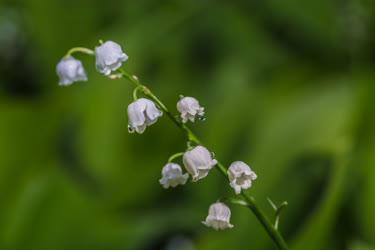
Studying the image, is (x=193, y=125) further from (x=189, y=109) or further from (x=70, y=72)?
(x=189, y=109)

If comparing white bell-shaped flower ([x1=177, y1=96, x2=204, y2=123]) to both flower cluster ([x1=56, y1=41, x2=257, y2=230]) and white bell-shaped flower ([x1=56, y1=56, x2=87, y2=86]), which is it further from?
white bell-shaped flower ([x1=56, y1=56, x2=87, y2=86])

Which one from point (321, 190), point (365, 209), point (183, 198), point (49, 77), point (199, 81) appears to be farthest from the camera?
point (49, 77)

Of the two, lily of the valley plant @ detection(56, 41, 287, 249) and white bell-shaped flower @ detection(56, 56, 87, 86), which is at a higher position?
white bell-shaped flower @ detection(56, 56, 87, 86)

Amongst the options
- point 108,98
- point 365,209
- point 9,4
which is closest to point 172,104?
point 108,98

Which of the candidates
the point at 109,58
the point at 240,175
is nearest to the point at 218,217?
the point at 240,175

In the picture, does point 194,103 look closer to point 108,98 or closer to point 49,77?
point 108,98

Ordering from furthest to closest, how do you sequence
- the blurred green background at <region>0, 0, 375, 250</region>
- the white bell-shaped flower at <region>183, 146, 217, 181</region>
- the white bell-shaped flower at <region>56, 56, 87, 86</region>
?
the blurred green background at <region>0, 0, 375, 250</region>, the white bell-shaped flower at <region>56, 56, 87, 86</region>, the white bell-shaped flower at <region>183, 146, 217, 181</region>

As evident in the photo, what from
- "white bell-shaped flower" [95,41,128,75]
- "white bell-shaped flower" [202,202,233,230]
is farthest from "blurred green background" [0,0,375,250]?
"white bell-shaped flower" [95,41,128,75]
